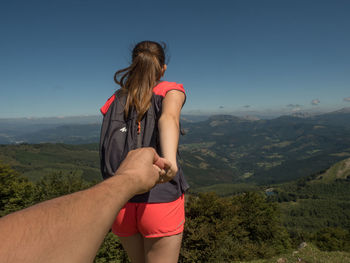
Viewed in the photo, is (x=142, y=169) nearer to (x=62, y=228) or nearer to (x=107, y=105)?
(x=62, y=228)

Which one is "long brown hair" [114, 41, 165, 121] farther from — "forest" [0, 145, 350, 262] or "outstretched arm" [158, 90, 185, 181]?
"forest" [0, 145, 350, 262]

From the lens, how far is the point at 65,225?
685mm

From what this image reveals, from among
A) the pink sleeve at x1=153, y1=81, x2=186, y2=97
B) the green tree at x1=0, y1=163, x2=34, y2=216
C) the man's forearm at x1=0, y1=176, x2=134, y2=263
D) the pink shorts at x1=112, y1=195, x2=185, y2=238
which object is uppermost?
the pink sleeve at x1=153, y1=81, x2=186, y2=97

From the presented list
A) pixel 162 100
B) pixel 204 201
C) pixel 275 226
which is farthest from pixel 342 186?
pixel 162 100

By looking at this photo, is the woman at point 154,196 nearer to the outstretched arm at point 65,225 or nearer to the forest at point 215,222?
the outstretched arm at point 65,225

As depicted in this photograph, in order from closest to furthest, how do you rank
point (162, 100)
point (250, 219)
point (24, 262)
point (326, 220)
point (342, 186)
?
point (24, 262)
point (162, 100)
point (250, 219)
point (326, 220)
point (342, 186)

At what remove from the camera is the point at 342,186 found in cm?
14538

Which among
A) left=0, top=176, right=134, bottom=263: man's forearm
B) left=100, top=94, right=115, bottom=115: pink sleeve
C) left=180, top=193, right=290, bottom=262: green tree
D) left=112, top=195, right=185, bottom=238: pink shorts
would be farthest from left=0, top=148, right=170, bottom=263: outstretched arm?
left=180, top=193, right=290, bottom=262: green tree

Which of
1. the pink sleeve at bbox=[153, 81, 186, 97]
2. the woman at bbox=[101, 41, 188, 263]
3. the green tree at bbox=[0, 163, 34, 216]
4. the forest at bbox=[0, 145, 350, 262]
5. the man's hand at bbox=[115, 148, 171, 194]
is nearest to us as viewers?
the man's hand at bbox=[115, 148, 171, 194]

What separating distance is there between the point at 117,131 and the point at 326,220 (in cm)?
13667

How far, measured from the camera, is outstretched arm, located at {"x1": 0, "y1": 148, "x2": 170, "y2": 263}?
56cm

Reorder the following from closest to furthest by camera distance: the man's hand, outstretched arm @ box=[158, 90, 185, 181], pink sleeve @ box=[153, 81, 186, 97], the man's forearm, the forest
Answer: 1. the man's forearm
2. the man's hand
3. outstretched arm @ box=[158, 90, 185, 181]
4. pink sleeve @ box=[153, 81, 186, 97]
5. the forest

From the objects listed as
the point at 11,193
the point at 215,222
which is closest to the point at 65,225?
the point at 215,222

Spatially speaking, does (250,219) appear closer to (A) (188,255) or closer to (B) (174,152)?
(A) (188,255)
